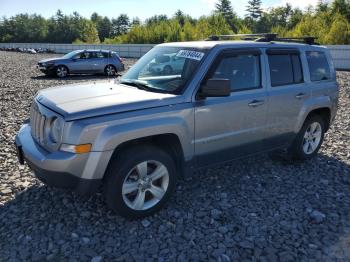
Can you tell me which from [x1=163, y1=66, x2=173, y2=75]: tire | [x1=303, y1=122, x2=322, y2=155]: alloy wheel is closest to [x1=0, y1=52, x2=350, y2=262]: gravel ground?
[x1=303, y1=122, x2=322, y2=155]: alloy wheel

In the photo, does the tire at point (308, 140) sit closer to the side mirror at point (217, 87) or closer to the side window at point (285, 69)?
the side window at point (285, 69)

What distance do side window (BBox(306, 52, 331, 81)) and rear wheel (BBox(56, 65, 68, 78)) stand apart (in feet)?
48.0

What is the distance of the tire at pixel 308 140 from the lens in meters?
5.76

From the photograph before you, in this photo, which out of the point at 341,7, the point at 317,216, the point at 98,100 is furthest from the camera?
the point at 341,7

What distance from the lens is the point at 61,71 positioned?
59.8 ft

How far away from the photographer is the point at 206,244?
3.70m

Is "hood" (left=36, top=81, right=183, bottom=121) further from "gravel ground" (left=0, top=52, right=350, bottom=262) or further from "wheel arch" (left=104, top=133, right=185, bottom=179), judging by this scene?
"gravel ground" (left=0, top=52, right=350, bottom=262)

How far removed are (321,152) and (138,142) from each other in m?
3.83

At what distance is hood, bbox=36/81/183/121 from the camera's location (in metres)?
3.62

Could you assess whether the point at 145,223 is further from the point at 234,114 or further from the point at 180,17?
the point at 180,17

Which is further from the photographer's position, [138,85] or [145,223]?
[138,85]

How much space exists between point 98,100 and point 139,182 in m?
0.97

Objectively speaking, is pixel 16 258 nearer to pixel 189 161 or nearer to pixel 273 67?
pixel 189 161

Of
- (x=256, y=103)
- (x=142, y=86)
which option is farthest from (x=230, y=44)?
(x=142, y=86)
